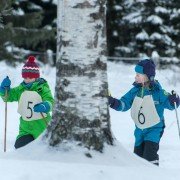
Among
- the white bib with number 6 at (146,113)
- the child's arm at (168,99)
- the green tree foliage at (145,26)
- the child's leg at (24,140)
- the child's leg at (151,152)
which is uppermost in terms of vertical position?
the green tree foliage at (145,26)

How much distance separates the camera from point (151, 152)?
6.93 m

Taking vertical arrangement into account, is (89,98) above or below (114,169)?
above

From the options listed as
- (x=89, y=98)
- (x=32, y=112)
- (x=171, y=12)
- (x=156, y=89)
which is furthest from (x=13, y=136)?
(x=171, y=12)

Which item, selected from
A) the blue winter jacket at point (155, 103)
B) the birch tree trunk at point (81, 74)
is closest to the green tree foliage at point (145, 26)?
the blue winter jacket at point (155, 103)

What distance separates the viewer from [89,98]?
5.03 m

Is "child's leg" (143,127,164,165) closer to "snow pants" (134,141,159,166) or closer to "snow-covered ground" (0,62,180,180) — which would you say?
"snow pants" (134,141,159,166)

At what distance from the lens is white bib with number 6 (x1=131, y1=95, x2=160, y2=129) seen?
692 cm

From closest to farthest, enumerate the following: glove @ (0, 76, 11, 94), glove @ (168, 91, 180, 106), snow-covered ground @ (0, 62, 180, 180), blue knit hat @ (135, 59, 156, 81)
Answer: snow-covered ground @ (0, 62, 180, 180) → glove @ (168, 91, 180, 106) → blue knit hat @ (135, 59, 156, 81) → glove @ (0, 76, 11, 94)

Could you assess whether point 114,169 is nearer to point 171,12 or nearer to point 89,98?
point 89,98

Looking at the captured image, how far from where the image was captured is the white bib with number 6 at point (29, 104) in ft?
24.1

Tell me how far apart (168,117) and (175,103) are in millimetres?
5656

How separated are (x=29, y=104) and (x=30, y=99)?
2.5 inches

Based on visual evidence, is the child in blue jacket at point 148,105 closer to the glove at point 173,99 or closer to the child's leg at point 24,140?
the glove at point 173,99

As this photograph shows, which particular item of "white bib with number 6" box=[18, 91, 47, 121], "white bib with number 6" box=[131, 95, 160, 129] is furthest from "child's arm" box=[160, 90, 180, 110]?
"white bib with number 6" box=[18, 91, 47, 121]
